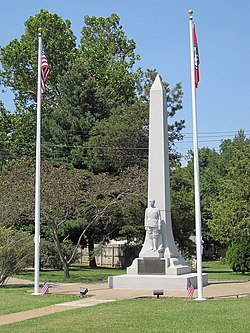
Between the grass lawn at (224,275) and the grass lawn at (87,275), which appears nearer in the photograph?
the grass lawn at (87,275)

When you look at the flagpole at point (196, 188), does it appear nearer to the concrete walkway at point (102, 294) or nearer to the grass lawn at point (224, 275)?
the concrete walkway at point (102, 294)

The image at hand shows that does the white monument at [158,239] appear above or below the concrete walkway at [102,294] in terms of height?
above

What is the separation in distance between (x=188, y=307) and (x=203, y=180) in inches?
2058

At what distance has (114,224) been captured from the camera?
40281 mm

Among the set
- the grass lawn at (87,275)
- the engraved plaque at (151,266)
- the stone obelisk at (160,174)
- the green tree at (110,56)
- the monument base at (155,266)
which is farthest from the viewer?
the green tree at (110,56)

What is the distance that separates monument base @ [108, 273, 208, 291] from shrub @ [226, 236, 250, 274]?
11.0 meters

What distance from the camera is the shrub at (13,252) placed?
2366 centimetres

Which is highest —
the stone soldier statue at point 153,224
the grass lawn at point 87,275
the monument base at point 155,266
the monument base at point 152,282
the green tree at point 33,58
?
the green tree at point 33,58

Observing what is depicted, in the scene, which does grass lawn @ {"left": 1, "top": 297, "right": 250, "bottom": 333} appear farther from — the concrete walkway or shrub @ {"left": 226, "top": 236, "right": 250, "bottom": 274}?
shrub @ {"left": 226, "top": 236, "right": 250, "bottom": 274}

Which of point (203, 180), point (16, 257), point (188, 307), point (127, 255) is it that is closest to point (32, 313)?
point (188, 307)

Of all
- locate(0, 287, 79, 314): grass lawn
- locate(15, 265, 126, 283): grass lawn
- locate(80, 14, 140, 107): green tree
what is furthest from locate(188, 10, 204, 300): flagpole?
locate(80, 14, 140, 107): green tree

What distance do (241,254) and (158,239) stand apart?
37.1 ft

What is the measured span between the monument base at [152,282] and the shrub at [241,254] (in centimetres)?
1101

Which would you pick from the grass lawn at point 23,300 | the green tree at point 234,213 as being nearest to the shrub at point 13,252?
the grass lawn at point 23,300
